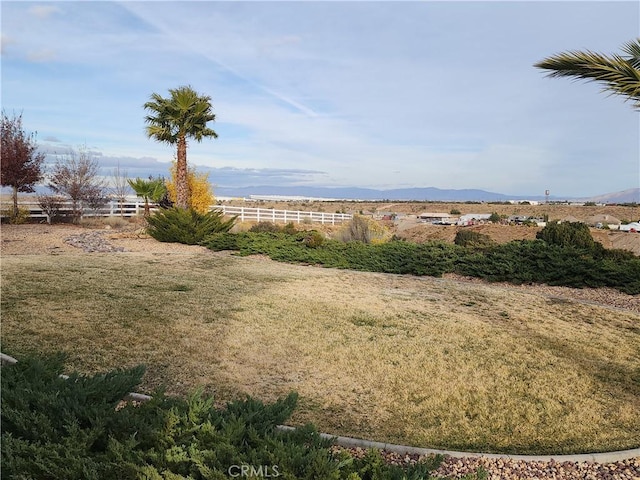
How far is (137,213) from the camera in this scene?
2350cm

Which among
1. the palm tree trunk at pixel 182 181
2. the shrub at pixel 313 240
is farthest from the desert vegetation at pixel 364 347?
the palm tree trunk at pixel 182 181

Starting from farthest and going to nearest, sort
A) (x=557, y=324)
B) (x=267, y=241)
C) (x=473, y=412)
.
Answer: (x=267, y=241) → (x=557, y=324) → (x=473, y=412)

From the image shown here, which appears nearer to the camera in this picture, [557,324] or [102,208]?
[557,324]

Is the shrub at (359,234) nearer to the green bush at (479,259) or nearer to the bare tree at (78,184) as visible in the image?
the green bush at (479,259)

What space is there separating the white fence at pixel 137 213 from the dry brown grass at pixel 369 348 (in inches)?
388

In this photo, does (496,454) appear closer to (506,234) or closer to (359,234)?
(359,234)

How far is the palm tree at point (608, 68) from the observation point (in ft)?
21.8

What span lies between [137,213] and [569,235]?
18944mm

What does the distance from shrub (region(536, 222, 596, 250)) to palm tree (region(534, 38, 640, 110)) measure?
15.5 feet

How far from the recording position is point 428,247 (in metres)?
11.8

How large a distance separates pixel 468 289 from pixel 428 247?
2.22 meters

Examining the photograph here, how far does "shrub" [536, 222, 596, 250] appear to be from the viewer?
11.0m

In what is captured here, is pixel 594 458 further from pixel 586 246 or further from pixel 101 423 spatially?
pixel 586 246

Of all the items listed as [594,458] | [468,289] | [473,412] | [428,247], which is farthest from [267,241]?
[594,458]
